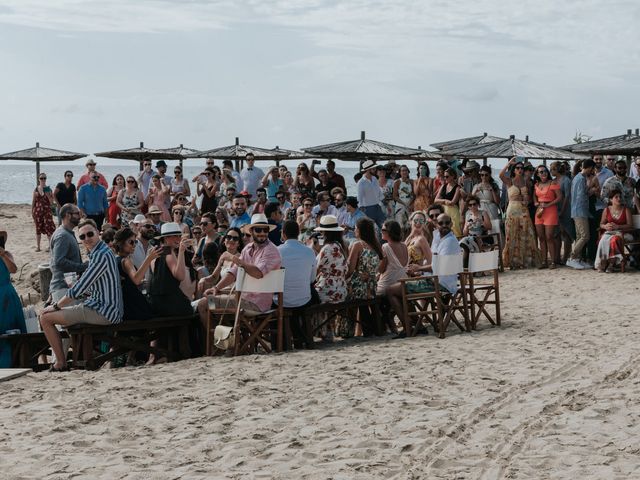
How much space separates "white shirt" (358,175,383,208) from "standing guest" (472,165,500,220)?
5.08 feet

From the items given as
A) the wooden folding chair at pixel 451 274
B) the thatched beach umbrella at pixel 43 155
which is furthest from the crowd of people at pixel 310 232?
the thatched beach umbrella at pixel 43 155

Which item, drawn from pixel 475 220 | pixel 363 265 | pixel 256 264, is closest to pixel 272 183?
pixel 475 220

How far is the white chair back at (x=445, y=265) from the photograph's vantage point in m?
9.27

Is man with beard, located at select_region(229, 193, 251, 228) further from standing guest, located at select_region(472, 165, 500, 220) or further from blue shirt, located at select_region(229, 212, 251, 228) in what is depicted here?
standing guest, located at select_region(472, 165, 500, 220)

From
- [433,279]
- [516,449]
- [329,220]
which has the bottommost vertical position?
[516,449]

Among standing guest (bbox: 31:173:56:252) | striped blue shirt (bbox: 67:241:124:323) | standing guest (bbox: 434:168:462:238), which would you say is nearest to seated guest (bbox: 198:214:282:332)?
striped blue shirt (bbox: 67:241:124:323)

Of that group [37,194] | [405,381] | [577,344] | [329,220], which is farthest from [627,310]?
[37,194]

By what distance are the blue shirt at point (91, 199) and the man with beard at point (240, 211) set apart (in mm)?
5406

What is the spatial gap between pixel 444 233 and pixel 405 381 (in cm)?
310

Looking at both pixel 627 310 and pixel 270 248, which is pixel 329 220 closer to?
pixel 270 248

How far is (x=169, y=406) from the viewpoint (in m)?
6.43

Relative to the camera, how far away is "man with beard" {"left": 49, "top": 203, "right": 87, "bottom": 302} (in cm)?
885

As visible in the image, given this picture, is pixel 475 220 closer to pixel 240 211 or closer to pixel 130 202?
pixel 240 211

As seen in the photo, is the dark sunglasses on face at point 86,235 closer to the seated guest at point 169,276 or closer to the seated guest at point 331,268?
the seated guest at point 169,276
